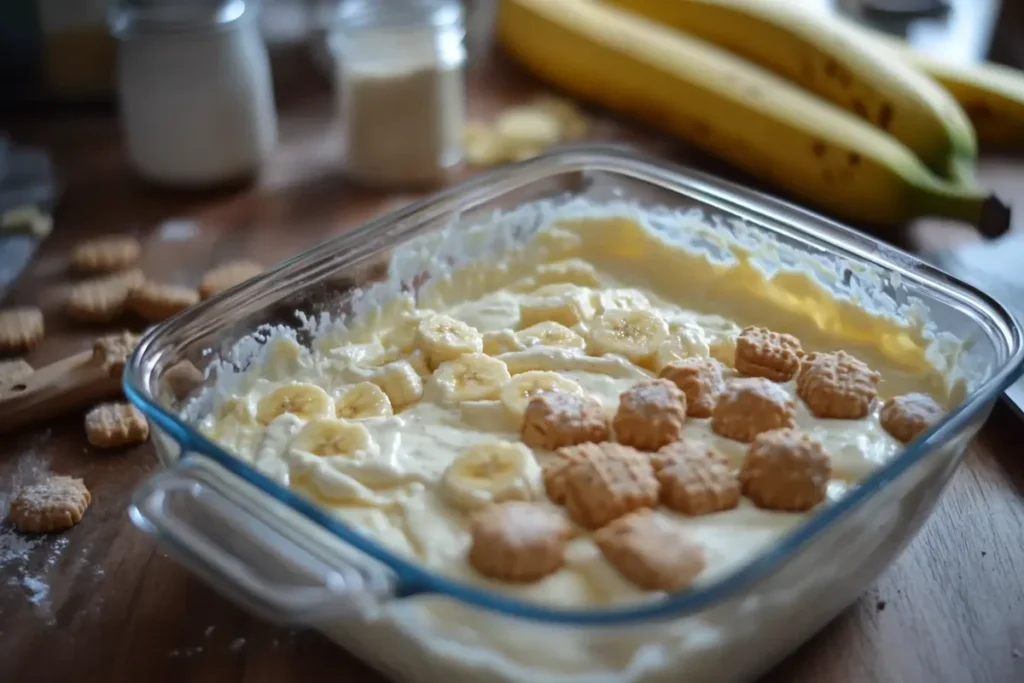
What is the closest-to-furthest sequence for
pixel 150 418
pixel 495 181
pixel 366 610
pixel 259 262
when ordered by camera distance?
pixel 366 610 < pixel 150 418 < pixel 495 181 < pixel 259 262

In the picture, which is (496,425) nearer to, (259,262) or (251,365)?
(251,365)

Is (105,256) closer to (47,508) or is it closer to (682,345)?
(47,508)

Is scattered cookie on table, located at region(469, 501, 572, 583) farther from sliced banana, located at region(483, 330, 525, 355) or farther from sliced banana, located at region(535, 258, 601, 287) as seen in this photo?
sliced banana, located at region(535, 258, 601, 287)

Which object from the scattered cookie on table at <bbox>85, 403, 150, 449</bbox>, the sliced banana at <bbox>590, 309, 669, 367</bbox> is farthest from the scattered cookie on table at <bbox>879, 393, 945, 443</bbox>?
the scattered cookie on table at <bbox>85, 403, 150, 449</bbox>

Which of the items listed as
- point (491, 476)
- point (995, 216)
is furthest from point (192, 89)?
point (995, 216)

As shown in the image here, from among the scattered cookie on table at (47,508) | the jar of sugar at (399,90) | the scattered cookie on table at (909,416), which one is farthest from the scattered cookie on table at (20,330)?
the scattered cookie on table at (909,416)

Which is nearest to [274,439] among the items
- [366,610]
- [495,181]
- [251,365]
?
[251,365]

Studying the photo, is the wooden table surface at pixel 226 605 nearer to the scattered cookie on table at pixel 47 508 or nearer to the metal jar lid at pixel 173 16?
the scattered cookie on table at pixel 47 508
